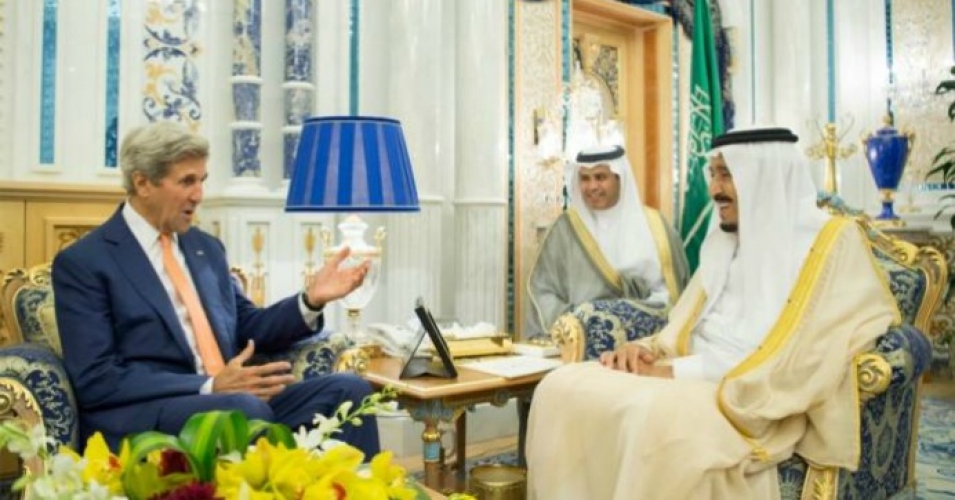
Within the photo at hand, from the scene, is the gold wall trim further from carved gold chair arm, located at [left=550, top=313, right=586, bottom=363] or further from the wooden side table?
carved gold chair arm, located at [left=550, top=313, right=586, bottom=363]

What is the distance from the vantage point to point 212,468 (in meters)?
0.88

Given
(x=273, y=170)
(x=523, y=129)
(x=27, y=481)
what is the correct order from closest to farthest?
(x=27, y=481), (x=273, y=170), (x=523, y=129)

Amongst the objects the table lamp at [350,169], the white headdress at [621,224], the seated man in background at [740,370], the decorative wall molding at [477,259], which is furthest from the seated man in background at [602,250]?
the table lamp at [350,169]

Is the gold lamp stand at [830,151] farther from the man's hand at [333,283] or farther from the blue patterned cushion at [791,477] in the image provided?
the man's hand at [333,283]

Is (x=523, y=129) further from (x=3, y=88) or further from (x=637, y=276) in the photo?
(x=3, y=88)

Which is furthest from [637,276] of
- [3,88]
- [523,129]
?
[3,88]

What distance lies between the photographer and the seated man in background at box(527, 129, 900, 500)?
2158 millimetres

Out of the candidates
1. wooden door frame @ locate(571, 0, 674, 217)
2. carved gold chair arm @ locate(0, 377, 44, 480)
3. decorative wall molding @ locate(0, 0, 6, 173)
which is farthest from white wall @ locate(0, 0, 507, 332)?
carved gold chair arm @ locate(0, 377, 44, 480)

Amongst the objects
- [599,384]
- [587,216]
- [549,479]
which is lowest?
[549,479]

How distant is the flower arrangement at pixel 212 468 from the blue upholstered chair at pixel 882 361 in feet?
5.39

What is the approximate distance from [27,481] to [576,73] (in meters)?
4.52

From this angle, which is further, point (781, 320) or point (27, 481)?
point (781, 320)

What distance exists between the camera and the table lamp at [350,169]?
2730mm

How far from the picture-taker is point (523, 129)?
174 inches
